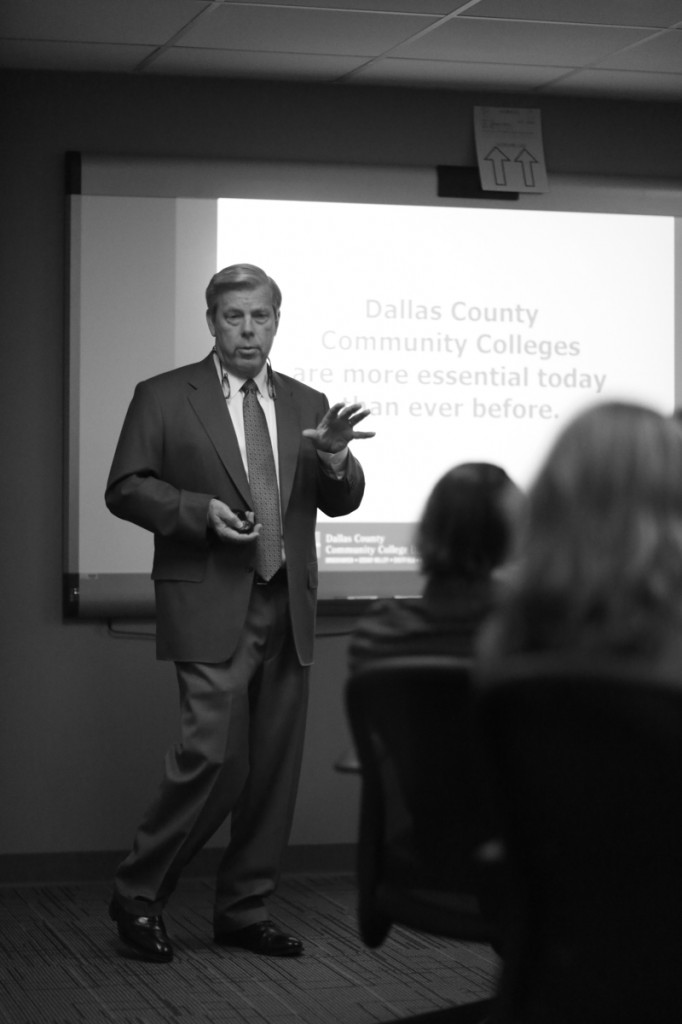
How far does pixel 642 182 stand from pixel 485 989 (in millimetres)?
2957

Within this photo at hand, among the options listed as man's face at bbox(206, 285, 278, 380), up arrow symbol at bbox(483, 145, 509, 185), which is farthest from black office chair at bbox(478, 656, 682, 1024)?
up arrow symbol at bbox(483, 145, 509, 185)

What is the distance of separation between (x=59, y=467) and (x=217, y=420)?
107cm

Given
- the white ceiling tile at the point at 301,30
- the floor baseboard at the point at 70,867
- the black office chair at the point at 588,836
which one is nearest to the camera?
the black office chair at the point at 588,836

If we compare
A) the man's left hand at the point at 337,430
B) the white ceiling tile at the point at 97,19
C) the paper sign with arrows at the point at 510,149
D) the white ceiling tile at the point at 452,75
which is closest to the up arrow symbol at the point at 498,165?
the paper sign with arrows at the point at 510,149

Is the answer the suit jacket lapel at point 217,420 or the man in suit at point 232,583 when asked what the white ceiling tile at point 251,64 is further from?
the suit jacket lapel at point 217,420

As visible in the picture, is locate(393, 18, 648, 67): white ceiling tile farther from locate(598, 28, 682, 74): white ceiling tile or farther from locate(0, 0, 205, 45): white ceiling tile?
locate(0, 0, 205, 45): white ceiling tile

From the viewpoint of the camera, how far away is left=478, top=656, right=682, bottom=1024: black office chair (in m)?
1.38

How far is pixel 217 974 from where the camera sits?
3645 millimetres

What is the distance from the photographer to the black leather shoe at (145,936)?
3.72m

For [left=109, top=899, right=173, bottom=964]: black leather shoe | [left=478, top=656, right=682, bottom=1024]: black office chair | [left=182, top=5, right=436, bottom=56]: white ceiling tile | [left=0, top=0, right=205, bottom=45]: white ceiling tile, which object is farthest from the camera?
[left=182, top=5, right=436, bottom=56]: white ceiling tile

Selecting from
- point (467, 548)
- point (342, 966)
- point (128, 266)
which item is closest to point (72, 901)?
point (342, 966)

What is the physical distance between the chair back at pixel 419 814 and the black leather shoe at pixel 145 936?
4.42 ft

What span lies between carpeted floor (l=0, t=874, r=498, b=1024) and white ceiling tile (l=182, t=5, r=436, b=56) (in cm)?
260

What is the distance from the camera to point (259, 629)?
384 centimetres
